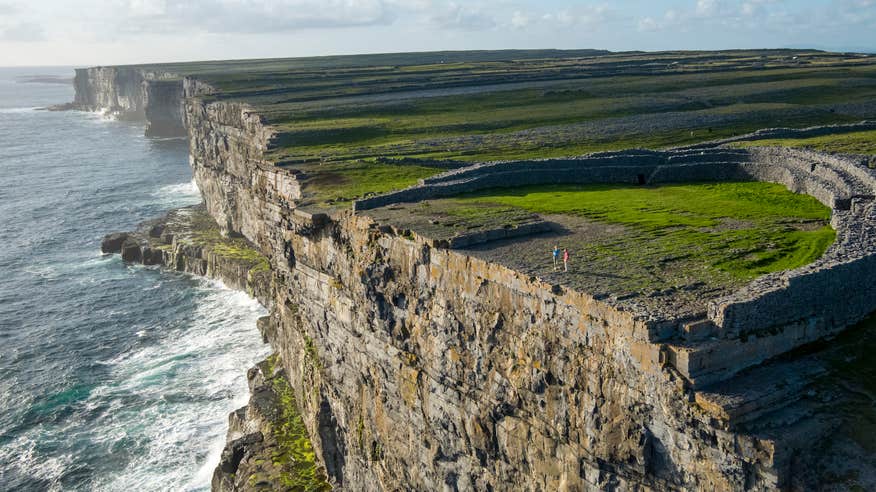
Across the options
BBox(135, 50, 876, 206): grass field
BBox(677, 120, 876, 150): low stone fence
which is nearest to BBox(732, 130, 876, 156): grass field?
BBox(677, 120, 876, 150): low stone fence

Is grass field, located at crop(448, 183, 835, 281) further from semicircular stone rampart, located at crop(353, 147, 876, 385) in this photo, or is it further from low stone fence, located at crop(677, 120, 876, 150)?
low stone fence, located at crop(677, 120, 876, 150)

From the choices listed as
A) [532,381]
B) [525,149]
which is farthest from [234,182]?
[532,381]

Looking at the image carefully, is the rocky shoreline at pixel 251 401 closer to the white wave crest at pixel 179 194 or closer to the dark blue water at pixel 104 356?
the dark blue water at pixel 104 356

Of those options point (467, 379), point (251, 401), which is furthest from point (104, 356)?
point (467, 379)

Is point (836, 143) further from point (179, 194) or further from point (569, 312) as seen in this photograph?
point (179, 194)

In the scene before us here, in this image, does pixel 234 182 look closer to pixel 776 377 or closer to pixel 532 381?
pixel 532 381

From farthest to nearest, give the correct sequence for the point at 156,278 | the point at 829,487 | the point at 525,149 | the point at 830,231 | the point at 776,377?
the point at 156,278, the point at 525,149, the point at 830,231, the point at 776,377, the point at 829,487
